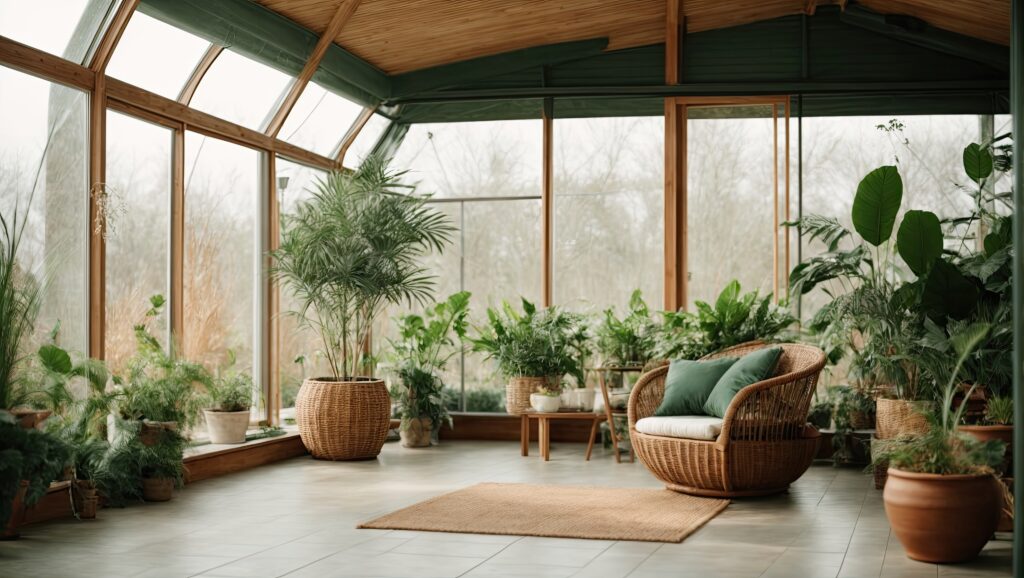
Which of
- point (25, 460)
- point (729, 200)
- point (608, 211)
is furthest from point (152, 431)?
point (729, 200)

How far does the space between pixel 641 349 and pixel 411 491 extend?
2710mm

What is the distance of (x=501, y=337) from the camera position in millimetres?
8961

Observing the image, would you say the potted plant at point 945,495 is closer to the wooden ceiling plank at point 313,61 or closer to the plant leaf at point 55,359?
A: the plant leaf at point 55,359

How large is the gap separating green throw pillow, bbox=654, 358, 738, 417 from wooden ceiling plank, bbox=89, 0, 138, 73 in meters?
3.97

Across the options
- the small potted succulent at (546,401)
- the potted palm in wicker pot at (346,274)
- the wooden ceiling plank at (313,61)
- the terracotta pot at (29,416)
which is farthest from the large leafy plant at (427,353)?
Answer: the terracotta pot at (29,416)

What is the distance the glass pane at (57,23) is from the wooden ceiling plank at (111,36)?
0.05m

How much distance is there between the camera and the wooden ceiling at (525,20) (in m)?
8.22

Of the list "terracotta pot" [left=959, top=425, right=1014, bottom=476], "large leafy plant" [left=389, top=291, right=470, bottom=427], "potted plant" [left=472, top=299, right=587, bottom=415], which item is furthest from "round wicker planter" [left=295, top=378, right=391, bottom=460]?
"terracotta pot" [left=959, top=425, right=1014, bottom=476]

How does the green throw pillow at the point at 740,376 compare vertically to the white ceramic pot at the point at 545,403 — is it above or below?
above

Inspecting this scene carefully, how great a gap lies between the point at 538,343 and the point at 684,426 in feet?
8.78

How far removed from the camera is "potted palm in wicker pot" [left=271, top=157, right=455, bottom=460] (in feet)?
26.6

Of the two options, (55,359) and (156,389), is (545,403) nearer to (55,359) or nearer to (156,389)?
(156,389)

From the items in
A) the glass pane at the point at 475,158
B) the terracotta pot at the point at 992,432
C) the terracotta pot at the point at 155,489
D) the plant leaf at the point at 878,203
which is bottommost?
the terracotta pot at the point at 155,489

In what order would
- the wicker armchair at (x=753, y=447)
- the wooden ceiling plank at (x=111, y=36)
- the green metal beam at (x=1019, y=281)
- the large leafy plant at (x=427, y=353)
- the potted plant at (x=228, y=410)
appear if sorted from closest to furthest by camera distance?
the green metal beam at (x=1019, y=281) → the wicker armchair at (x=753, y=447) → the wooden ceiling plank at (x=111, y=36) → the potted plant at (x=228, y=410) → the large leafy plant at (x=427, y=353)
